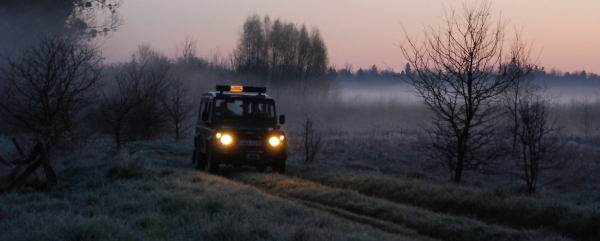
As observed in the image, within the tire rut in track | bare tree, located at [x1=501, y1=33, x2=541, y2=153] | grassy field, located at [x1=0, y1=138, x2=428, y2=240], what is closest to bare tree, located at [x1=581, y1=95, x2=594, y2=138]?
bare tree, located at [x1=501, y1=33, x2=541, y2=153]

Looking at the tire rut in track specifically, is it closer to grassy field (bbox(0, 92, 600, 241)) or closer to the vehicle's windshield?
grassy field (bbox(0, 92, 600, 241))

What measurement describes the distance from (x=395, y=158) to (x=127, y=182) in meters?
13.3

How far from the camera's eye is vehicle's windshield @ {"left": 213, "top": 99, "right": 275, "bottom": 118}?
59.3 feet

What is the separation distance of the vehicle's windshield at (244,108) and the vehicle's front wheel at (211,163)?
1251 millimetres

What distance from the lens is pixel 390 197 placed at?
13.9m

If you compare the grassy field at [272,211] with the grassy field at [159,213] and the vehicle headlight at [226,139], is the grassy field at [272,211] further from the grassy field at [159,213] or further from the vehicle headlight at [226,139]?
the vehicle headlight at [226,139]

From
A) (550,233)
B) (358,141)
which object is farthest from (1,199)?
(358,141)

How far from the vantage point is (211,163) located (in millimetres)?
17531

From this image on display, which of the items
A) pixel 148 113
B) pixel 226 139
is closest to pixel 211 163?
pixel 226 139

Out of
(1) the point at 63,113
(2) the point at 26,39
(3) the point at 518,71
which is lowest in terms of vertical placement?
(1) the point at 63,113

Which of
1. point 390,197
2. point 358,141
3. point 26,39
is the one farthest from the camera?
point 26,39

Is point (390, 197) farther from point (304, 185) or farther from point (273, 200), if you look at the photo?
point (273, 200)

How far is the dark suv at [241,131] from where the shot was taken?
1720 centimetres

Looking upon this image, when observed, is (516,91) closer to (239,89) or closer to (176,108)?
(239,89)
